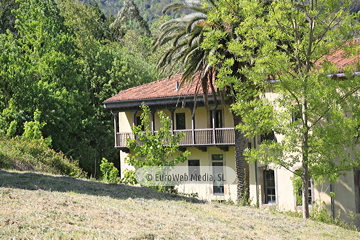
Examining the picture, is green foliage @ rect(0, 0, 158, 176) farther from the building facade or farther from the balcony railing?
the balcony railing

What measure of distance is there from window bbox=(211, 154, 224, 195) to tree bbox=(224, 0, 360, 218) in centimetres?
1344

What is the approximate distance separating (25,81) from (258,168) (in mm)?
15120

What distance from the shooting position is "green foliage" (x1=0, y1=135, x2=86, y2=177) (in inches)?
641

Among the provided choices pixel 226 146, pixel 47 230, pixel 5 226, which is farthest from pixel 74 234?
pixel 226 146

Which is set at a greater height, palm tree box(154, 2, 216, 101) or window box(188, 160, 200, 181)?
palm tree box(154, 2, 216, 101)

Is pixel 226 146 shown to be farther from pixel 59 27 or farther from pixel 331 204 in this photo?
pixel 59 27

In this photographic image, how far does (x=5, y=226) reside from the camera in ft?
22.8

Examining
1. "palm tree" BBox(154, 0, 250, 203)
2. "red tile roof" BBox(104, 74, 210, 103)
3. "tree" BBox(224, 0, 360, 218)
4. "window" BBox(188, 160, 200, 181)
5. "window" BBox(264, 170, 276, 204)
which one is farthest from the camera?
"window" BBox(188, 160, 200, 181)

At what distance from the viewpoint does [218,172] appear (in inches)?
1094

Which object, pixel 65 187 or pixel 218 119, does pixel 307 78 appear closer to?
pixel 65 187

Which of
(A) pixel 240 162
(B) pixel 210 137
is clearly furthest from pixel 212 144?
(A) pixel 240 162

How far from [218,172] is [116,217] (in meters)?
19.4

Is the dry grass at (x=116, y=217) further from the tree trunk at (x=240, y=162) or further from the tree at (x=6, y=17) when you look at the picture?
the tree at (x=6, y=17)

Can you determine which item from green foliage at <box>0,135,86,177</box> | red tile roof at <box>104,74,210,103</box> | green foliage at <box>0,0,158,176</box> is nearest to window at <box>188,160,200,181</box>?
red tile roof at <box>104,74,210,103</box>
